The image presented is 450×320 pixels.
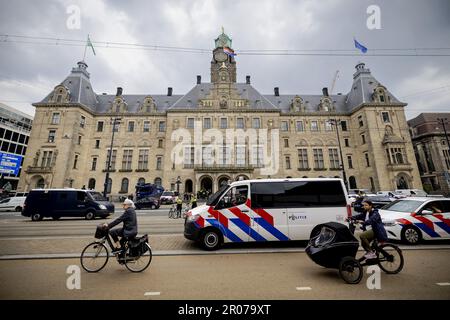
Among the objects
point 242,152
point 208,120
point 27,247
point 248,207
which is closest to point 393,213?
point 248,207

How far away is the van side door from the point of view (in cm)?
625

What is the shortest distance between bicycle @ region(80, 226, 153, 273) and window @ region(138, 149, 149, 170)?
102ft

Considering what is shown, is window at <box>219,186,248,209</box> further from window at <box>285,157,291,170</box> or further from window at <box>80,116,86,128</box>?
window at <box>80,116,86,128</box>

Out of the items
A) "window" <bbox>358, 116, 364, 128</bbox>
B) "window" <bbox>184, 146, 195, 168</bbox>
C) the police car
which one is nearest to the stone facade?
"window" <bbox>358, 116, 364, 128</bbox>

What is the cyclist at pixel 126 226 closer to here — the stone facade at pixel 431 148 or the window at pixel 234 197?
the window at pixel 234 197

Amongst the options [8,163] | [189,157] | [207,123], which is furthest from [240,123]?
[8,163]

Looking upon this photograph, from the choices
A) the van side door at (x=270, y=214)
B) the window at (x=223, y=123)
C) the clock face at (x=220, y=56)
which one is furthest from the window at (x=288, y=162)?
the van side door at (x=270, y=214)

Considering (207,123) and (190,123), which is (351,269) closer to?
(207,123)

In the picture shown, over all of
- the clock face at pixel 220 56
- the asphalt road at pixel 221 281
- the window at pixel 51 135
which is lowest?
the asphalt road at pixel 221 281

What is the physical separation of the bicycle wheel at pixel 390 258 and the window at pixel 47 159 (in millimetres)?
41557

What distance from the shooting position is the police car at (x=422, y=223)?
6.59 m

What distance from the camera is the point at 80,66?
38344 mm

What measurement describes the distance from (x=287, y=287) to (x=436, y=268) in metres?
3.82
